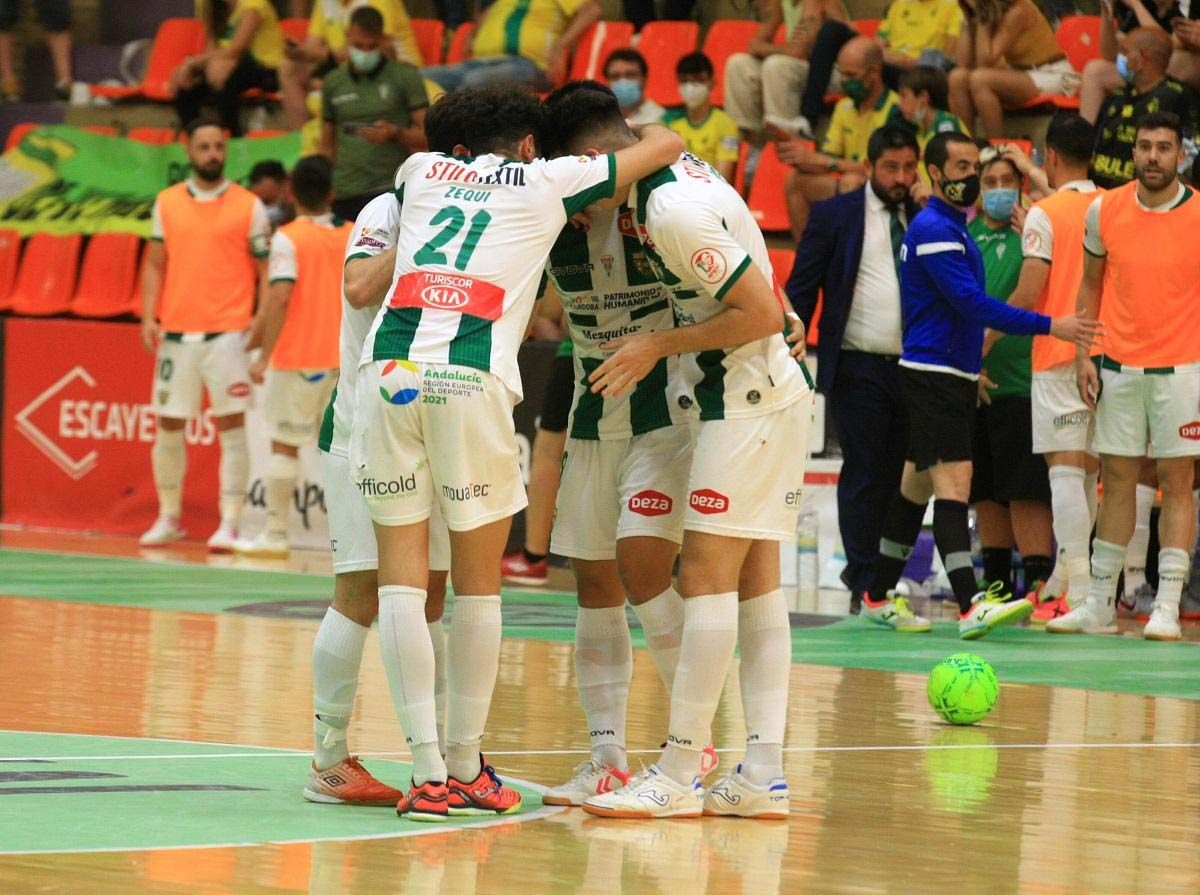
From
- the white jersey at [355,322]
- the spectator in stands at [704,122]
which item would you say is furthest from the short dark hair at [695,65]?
the white jersey at [355,322]

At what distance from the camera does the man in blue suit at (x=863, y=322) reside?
10.2 m

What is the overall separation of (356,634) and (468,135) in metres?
1.37

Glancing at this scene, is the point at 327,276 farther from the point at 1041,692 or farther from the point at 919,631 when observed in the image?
the point at 1041,692

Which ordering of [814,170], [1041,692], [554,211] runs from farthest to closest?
1. [814,170]
2. [1041,692]
3. [554,211]

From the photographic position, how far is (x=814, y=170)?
13.1m

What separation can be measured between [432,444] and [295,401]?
8.20 metres

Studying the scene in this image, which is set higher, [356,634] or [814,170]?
[814,170]

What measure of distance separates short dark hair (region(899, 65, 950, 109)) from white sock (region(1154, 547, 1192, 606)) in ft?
12.1

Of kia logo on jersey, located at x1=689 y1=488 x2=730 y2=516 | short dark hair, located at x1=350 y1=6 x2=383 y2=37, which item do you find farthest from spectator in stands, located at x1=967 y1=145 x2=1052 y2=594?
kia logo on jersey, located at x1=689 y1=488 x2=730 y2=516

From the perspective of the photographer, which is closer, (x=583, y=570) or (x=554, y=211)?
(x=554, y=211)

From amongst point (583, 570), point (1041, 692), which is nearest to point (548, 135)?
point (583, 570)

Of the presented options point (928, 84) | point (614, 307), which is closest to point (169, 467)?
point (928, 84)

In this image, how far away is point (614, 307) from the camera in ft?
18.6

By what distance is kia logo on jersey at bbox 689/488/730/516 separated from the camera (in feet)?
17.4
